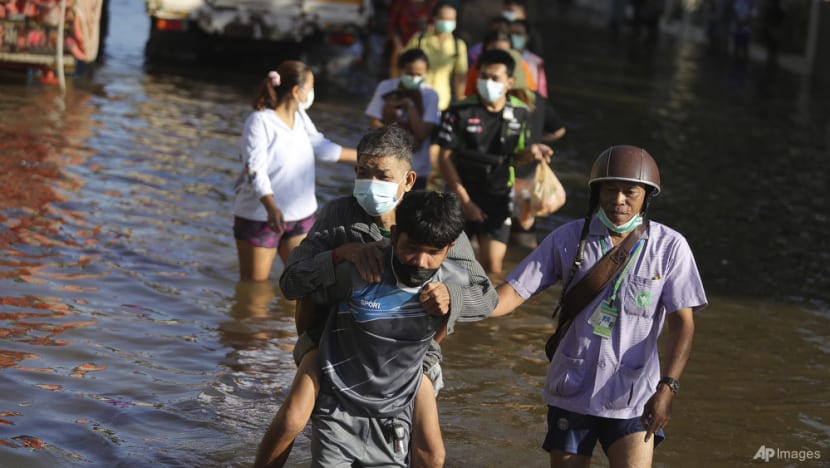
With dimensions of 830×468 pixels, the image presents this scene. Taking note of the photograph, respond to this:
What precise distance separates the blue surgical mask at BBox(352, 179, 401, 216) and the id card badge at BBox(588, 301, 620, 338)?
0.83m

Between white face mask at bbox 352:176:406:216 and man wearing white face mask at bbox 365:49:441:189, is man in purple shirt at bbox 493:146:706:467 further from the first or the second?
man wearing white face mask at bbox 365:49:441:189

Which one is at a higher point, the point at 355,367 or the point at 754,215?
the point at 355,367

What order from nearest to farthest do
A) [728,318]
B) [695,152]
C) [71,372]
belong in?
[71,372], [728,318], [695,152]

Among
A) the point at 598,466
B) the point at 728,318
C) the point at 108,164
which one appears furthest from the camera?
the point at 108,164

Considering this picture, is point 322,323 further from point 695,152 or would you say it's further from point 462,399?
point 695,152

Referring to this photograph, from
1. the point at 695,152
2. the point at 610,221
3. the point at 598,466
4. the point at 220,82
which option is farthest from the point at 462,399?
the point at 220,82

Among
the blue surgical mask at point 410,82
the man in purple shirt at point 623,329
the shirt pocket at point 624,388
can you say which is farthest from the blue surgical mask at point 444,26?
Result: the shirt pocket at point 624,388

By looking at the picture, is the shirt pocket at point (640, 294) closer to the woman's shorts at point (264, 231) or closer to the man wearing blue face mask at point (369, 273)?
the man wearing blue face mask at point (369, 273)

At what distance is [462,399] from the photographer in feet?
23.0

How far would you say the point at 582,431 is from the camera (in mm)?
4719

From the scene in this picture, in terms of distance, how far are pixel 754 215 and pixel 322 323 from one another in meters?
8.99

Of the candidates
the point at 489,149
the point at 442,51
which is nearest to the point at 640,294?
the point at 489,149

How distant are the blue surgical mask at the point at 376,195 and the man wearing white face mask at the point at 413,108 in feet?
15.1

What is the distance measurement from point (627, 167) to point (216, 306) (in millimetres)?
4277
